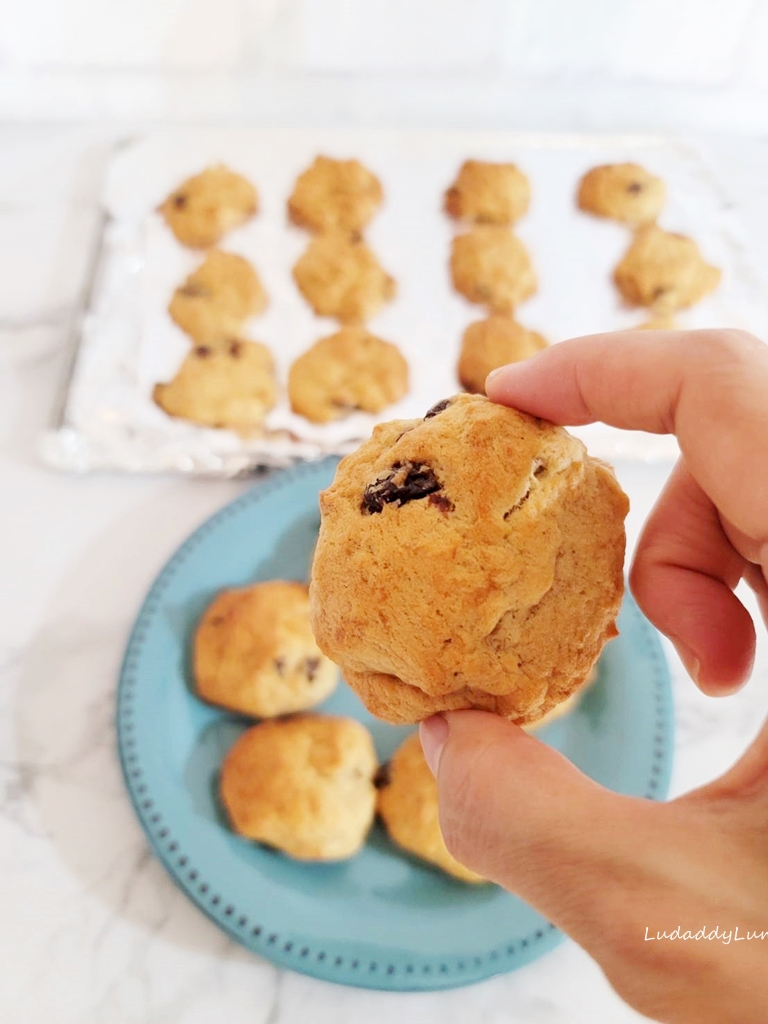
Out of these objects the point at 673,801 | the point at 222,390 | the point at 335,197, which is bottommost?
the point at 222,390

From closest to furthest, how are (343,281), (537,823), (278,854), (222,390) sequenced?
1. (537,823)
2. (278,854)
3. (222,390)
4. (343,281)

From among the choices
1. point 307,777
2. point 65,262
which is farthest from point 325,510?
point 65,262

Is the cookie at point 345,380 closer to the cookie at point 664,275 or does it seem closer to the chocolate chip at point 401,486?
the cookie at point 664,275

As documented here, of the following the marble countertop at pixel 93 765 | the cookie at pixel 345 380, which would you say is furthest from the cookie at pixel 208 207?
the cookie at pixel 345 380

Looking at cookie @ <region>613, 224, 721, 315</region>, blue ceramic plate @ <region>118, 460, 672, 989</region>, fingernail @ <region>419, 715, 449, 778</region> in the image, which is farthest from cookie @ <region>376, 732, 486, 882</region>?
cookie @ <region>613, 224, 721, 315</region>

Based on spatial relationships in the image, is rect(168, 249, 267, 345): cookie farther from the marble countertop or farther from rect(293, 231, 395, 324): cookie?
the marble countertop

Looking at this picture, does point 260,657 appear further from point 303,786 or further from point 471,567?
point 471,567

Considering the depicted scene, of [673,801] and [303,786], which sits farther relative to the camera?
[303,786]

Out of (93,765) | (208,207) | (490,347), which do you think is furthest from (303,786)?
(208,207)
